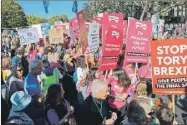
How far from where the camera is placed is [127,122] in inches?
175

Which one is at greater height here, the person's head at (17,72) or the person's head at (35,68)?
the person's head at (35,68)

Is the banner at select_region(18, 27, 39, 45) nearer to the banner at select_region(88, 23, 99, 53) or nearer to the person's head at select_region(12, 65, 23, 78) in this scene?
the banner at select_region(88, 23, 99, 53)

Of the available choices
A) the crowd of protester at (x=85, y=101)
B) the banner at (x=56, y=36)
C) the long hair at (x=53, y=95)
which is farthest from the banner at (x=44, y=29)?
the long hair at (x=53, y=95)

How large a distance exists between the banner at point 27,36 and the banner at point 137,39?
4.09m

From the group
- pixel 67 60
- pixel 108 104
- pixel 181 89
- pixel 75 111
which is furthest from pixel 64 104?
pixel 67 60

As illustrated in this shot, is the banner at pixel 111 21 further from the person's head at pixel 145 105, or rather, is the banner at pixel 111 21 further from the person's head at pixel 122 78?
the person's head at pixel 145 105

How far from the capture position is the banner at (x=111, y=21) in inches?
235

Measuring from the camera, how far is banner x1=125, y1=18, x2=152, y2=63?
241 inches

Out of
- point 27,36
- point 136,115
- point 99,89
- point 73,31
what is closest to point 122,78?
point 99,89

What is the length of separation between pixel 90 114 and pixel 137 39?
170 centimetres

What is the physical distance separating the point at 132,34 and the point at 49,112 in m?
1.85

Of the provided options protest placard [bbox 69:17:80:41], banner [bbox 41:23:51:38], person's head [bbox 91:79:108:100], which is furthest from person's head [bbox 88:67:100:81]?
banner [bbox 41:23:51:38]

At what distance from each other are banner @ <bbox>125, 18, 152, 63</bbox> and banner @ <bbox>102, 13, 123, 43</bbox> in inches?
8.0

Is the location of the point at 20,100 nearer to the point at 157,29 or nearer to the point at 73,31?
the point at 73,31
